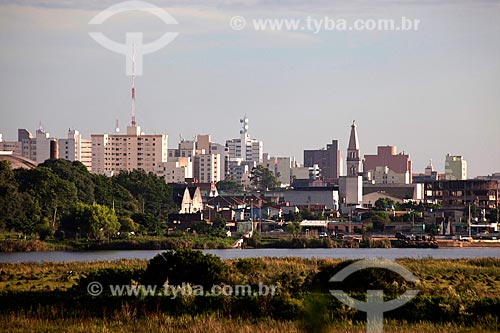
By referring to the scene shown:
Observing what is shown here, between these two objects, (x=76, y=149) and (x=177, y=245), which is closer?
(x=177, y=245)

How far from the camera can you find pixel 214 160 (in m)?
161

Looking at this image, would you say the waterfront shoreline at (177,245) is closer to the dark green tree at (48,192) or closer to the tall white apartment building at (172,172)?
the dark green tree at (48,192)

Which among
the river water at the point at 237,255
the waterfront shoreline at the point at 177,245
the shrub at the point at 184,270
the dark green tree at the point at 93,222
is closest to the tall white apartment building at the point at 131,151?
the waterfront shoreline at the point at 177,245

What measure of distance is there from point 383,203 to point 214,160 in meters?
66.7

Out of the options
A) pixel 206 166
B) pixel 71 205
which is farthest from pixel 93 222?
pixel 206 166

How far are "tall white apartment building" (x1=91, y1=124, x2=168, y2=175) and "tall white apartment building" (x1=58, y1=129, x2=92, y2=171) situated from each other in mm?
3446

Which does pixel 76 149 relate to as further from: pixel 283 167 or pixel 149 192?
pixel 149 192

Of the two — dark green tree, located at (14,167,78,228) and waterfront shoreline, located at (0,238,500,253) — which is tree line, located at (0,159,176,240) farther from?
waterfront shoreline, located at (0,238,500,253)

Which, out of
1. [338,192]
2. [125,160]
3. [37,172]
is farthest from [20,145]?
[37,172]

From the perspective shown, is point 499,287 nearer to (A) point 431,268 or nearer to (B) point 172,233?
(A) point 431,268

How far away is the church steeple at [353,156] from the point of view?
108m

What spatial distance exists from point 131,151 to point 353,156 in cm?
4378

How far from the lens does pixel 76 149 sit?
150 metres

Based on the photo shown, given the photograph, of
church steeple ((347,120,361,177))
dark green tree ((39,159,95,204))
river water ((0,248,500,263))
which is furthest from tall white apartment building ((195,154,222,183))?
river water ((0,248,500,263))
